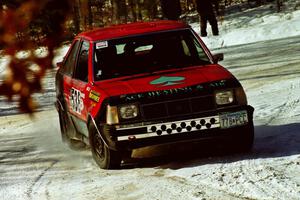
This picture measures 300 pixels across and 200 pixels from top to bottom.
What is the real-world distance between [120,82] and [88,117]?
53 cm

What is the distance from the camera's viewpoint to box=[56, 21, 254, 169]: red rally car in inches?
270

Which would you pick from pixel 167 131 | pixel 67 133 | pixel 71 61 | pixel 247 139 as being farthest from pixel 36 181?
pixel 247 139

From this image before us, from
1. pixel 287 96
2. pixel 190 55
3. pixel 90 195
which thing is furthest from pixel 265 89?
pixel 90 195

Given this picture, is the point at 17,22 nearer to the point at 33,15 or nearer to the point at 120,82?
the point at 33,15

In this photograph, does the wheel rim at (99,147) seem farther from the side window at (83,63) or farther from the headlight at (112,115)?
the side window at (83,63)

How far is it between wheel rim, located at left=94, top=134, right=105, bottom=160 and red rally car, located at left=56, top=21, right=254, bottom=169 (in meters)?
0.01

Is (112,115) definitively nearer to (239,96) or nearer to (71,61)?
(239,96)

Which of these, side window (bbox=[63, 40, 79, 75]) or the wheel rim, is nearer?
the wheel rim

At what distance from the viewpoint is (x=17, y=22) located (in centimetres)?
216

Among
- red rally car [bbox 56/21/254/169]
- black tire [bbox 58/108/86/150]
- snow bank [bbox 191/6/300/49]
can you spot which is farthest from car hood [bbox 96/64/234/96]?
snow bank [bbox 191/6/300/49]

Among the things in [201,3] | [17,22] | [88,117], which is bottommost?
[201,3]

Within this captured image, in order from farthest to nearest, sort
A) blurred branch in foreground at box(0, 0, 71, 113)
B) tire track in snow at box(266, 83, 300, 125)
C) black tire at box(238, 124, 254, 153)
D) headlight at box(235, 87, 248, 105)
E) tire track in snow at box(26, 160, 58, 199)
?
tire track in snow at box(266, 83, 300, 125), black tire at box(238, 124, 254, 153), headlight at box(235, 87, 248, 105), tire track in snow at box(26, 160, 58, 199), blurred branch in foreground at box(0, 0, 71, 113)

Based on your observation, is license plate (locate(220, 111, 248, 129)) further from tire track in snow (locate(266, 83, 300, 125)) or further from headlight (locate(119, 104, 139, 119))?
tire track in snow (locate(266, 83, 300, 125))

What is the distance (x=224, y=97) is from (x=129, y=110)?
101cm
